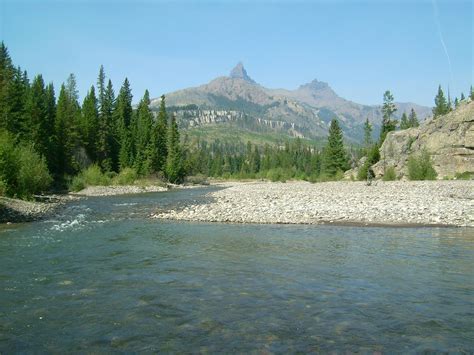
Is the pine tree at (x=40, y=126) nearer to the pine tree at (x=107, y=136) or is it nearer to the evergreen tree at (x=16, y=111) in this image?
the evergreen tree at (x=16, y=111)

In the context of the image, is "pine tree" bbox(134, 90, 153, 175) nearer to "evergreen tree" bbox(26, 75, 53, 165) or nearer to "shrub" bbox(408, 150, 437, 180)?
"evergreen tree" bbox(26, 75, 53, 165)

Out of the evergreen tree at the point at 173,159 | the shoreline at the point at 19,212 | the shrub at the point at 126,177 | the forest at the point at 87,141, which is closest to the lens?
the shoreline at the point at 19,212

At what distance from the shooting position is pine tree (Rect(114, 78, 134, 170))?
83.8m

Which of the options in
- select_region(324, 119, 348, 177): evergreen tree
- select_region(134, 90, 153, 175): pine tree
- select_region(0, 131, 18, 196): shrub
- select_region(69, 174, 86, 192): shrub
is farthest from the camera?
select_region(324, 119, 348, 177): evergreen tree

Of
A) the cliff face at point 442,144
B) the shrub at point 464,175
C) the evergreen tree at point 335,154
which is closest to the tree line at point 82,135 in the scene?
the evergreen tree at point 335,154

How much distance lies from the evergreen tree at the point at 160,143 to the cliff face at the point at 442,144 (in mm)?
45391

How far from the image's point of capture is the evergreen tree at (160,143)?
8706 cm

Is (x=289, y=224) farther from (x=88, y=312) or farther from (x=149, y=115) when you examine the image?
(x=149, y=115)

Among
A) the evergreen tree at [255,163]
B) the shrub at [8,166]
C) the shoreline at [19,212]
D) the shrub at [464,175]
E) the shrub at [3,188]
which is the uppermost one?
the evergreen tree at [255,163]

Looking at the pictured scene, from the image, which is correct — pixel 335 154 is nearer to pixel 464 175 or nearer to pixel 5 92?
pixel 464 175

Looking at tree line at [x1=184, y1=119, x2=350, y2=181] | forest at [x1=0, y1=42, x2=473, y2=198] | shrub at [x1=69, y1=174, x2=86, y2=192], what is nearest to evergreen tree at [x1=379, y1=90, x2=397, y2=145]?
forest at [x1=0, y1=42, x2=473, y2=198]

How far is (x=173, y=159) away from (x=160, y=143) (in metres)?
4.83

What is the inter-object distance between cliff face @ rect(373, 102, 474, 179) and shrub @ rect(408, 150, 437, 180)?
3615mm

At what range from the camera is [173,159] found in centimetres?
9281
